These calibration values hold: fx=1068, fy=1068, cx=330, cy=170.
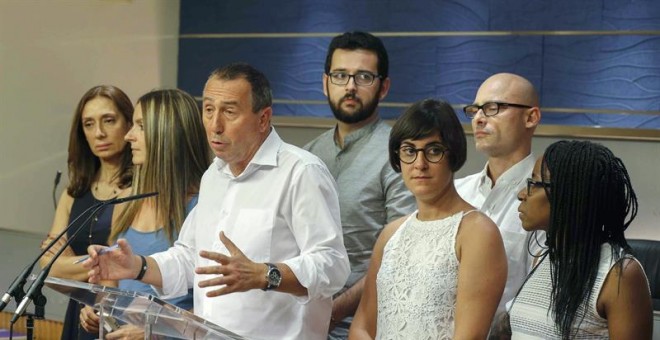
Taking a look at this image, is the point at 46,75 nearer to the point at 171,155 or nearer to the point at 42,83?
the point at 42,83

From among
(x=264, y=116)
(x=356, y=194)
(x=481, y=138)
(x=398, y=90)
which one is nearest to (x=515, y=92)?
(x=481, y=138)

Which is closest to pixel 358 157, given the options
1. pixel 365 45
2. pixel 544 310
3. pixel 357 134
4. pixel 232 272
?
pixel 357 134

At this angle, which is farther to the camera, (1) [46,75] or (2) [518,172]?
(1) [46,75]

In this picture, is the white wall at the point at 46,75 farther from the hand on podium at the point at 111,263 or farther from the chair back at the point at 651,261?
the chair back at the point at 651,261

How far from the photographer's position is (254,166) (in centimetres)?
296

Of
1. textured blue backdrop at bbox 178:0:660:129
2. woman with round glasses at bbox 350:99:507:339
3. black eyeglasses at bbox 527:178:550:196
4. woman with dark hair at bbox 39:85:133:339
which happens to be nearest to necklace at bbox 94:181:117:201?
woman with dark hair at bbox 39:85:133:339

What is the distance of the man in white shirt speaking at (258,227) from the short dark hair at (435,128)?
0.33 meters

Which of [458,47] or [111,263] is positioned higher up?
[458,47]

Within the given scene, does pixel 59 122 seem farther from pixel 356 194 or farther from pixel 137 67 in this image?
pixel 356 194

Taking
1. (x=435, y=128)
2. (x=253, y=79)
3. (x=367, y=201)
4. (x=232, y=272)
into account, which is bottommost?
(x=232, y=272)

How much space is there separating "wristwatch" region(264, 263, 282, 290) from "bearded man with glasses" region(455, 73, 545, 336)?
768 mm

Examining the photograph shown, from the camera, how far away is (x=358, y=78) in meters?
3.57

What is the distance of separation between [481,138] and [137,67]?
3298mm

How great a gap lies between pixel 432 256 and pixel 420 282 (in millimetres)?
68
